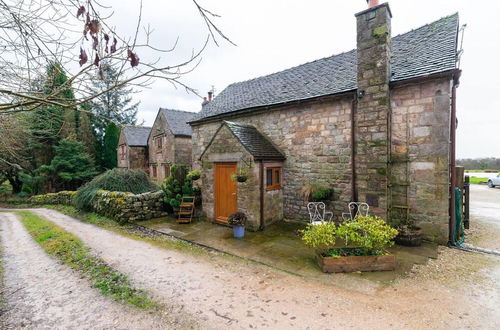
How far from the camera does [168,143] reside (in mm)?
18938

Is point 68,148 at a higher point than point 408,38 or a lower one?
Answer: lower

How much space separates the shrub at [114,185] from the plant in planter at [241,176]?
6400mm

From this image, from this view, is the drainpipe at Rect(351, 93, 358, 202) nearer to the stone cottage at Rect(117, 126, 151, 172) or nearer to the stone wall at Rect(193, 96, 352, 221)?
the stone wall at Rect(193, 96, 352, 221)

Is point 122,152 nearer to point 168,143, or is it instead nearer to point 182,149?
point 168,143

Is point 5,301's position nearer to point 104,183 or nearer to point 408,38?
point 104,183

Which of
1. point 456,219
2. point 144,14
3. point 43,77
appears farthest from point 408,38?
point 43,77

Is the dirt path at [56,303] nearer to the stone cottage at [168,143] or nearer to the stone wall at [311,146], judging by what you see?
the stone wall at [311,146]

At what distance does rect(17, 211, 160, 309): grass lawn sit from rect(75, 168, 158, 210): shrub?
104 inches

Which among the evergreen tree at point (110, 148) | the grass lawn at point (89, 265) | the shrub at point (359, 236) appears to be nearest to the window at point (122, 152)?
the evergreen tree at point (110, 148)

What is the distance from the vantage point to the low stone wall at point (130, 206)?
360 inches

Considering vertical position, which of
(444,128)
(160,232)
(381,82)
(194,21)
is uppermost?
(381,82)

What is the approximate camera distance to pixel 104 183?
37.7 ft

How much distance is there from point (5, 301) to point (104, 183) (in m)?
8.30

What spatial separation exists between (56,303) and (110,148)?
80.4 feet
